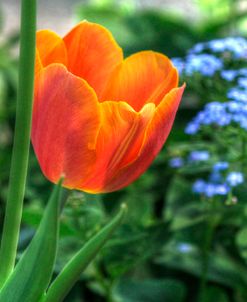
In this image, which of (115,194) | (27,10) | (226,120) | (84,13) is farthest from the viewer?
(84,13)

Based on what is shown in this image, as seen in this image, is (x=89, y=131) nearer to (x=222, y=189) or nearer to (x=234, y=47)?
(x=222, y=189)

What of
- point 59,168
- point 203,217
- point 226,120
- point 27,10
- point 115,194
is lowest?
point 115,194

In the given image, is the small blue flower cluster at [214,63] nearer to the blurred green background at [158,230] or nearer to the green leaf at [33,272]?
the blurred green background at [158,230]

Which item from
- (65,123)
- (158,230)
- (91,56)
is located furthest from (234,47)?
(65,123)

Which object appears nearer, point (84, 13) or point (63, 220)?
point (63, 220)

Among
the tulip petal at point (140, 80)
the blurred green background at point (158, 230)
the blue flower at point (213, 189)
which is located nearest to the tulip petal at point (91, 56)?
the tulip petal at point (140, 80)

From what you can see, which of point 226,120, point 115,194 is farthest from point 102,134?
point 115,194

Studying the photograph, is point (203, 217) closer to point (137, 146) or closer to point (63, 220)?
point (63, 220)
